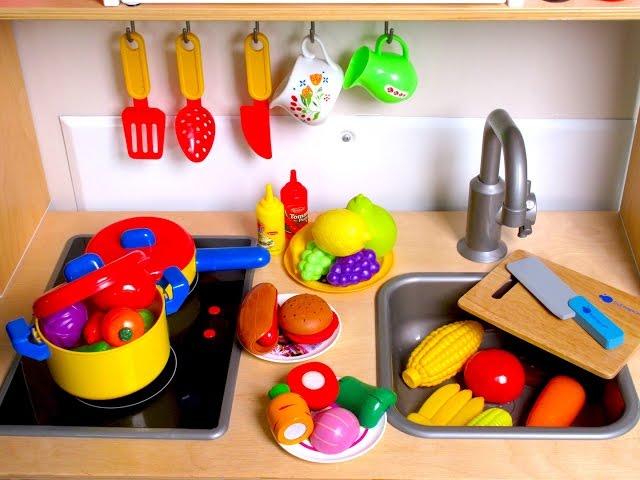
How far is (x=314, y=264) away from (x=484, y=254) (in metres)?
→ 0.31

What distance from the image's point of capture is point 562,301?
1327 millimetres

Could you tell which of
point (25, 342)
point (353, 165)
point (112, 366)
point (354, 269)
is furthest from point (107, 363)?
point (353, 165)

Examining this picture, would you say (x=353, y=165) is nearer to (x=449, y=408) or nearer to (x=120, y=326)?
(x=449, y=408)

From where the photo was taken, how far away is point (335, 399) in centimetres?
117

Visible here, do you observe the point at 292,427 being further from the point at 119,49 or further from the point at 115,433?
the point at 119,49

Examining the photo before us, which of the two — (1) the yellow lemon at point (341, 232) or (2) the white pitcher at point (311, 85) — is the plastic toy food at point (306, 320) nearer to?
(1) the yellow lemon at point (341, 232)

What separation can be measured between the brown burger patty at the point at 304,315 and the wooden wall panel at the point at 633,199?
0.58m

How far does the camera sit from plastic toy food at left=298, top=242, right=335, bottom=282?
1.41 m

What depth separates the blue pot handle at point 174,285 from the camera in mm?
1243

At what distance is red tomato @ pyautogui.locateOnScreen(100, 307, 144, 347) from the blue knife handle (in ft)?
2.23

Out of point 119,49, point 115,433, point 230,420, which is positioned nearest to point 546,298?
point 230,420

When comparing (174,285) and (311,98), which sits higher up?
(311,98)

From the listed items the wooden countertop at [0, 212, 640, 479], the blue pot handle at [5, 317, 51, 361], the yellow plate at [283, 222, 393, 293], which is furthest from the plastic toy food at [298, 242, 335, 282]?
the blue pot handle at [5, 317, 51, 361]

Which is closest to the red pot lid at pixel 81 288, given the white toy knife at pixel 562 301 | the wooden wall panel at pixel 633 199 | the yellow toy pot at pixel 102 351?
the yellow toy pot at pixel 102 351
